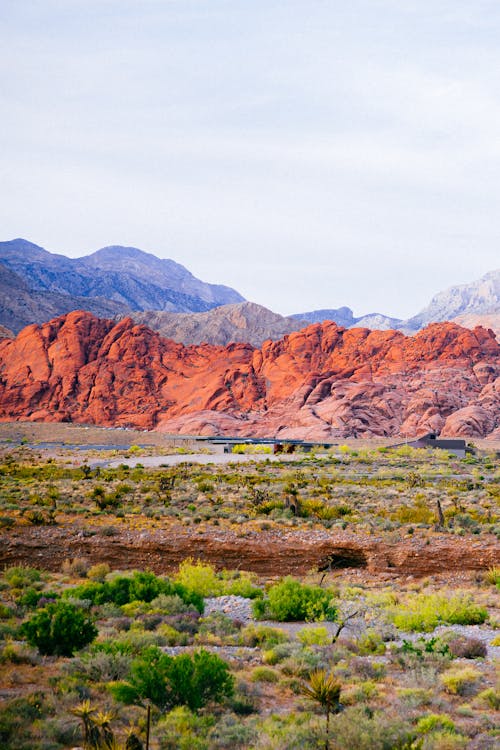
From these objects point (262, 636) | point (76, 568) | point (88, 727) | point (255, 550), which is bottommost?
point (255, 550)

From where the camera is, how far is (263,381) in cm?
12450

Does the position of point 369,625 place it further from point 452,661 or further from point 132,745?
point 132,745

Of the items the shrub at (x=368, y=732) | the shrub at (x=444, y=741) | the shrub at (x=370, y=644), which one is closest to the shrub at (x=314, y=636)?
the shrub at (x=370, y=644)

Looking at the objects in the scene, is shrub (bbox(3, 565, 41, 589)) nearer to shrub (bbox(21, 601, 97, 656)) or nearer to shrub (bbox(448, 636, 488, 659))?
shrub (bbox(21, 601, 97, 656))

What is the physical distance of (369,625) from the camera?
493 inches

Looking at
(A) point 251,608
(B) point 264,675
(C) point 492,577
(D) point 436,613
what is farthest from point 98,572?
(C) point 492,577

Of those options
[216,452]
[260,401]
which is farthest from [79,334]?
[216,452]

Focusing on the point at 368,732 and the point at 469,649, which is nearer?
the point at 368,732

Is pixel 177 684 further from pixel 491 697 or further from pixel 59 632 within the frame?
pixel 491 697

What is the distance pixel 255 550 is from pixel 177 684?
38.5ft

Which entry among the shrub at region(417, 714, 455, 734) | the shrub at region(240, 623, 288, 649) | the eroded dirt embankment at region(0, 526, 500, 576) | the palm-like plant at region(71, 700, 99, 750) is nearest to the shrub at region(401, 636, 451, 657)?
the shrub at region(240, 623, 288, 649)

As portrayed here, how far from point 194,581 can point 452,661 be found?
6.34 meters

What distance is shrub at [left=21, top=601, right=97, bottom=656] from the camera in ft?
34.5

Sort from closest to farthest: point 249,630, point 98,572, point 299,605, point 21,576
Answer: point 249,630 → point 299,605 → point 21,576 → point 98,572
